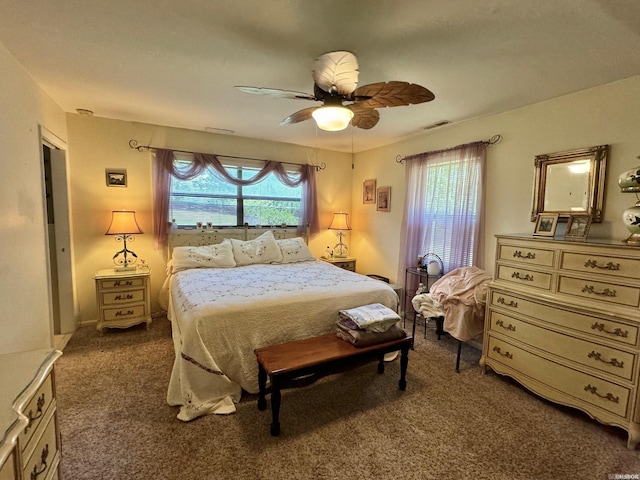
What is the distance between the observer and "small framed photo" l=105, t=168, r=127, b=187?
3588 millimetres

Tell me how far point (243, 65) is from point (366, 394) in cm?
266

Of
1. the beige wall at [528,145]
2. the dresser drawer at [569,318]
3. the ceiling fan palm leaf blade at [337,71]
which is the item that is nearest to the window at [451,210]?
the beige wall at [528,145]

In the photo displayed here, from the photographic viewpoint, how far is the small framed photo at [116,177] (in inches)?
141

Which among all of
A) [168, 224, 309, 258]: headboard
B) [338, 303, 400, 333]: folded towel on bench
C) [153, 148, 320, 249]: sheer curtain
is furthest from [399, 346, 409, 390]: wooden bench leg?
[153, 148, 320, 249]: sheer curtain

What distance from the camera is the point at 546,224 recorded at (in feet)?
8.09

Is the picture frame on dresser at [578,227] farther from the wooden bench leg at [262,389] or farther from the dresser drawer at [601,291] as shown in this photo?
the wooden bench leg at [262,389]

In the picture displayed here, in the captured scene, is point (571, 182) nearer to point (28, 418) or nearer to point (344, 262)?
point (344, 262)

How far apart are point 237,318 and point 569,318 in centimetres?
238

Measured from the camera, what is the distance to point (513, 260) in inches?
98.1

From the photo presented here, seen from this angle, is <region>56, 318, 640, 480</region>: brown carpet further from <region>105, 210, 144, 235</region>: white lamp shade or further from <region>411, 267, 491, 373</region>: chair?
<region>105, 210, 144, 235</region>: white lamp shade

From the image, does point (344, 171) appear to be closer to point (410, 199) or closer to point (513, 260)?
point (410, 199)

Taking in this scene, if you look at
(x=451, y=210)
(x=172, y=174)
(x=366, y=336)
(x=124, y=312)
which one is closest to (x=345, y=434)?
(x=366, y=336)

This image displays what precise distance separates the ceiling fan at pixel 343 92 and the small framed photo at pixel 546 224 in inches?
60.8

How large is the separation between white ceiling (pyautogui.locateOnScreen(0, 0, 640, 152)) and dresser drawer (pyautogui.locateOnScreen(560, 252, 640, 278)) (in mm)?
1303
